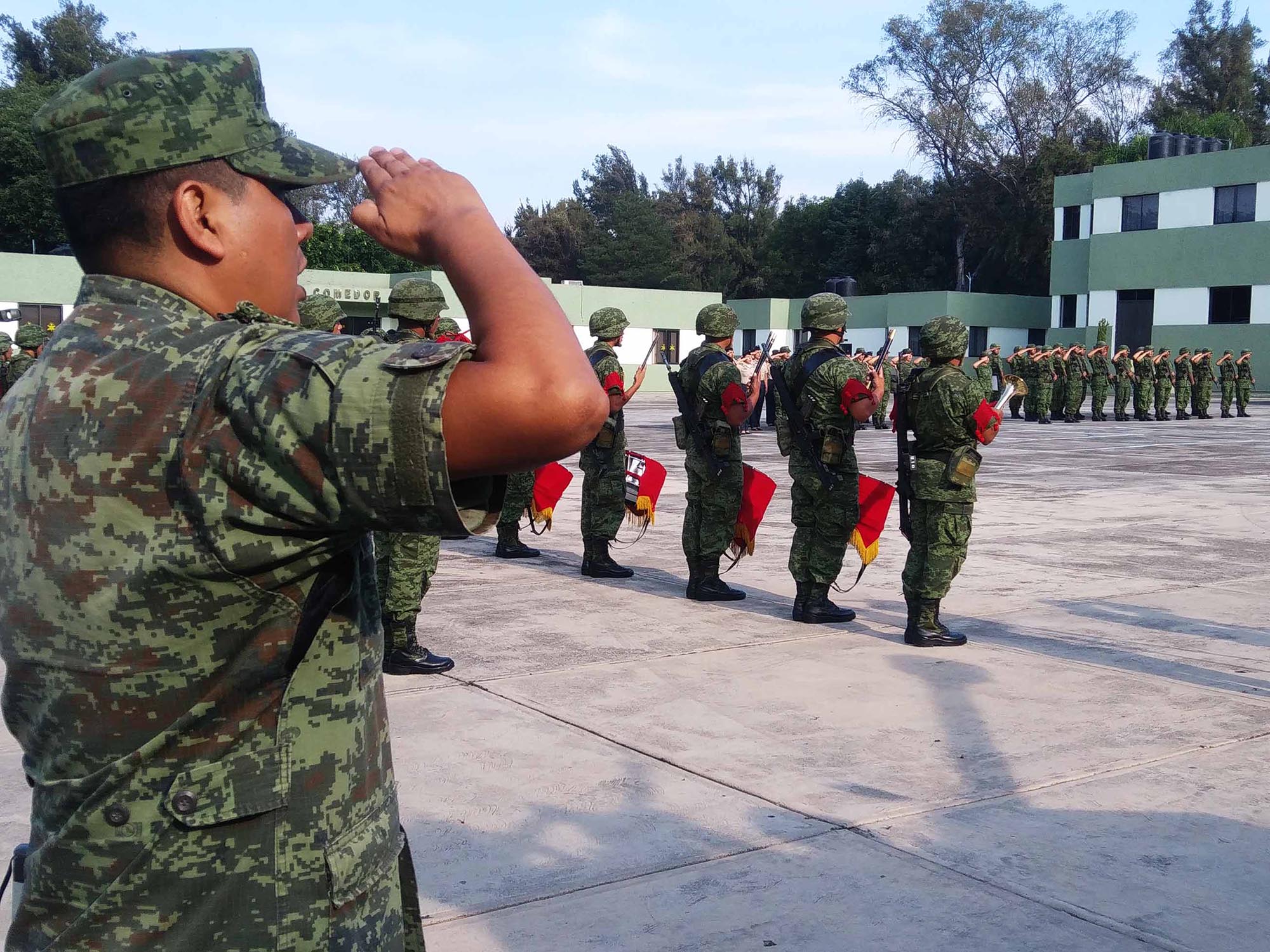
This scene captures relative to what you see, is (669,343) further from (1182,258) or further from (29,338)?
(29,338)

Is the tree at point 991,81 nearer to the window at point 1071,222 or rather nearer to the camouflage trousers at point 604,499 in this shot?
the window at point 1071,222

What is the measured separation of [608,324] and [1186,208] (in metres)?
36.8

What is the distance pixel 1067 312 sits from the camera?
1838 inches

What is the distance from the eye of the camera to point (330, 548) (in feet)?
4.37

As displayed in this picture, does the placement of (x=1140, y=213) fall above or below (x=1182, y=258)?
above

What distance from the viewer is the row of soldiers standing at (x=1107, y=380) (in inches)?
1096

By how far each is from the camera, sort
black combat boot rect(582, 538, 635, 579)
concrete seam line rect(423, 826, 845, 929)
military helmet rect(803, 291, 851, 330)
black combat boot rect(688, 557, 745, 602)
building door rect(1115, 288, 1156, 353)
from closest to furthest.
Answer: concrete seam line rect(423, 826, 845, 929) < military helmet rect(803, 291, 851, 330) < black combat boot rect(688, 557, 745, 602) < black combat boot rect(582, 538, 635, 579) < building door rect(1115, 288, 1156, 353)

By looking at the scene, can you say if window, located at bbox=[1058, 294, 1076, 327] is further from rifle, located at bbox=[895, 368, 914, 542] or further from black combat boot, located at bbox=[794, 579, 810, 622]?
black combat boot, located at bbox=[794, 579, 810, 622]

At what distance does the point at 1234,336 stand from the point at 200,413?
4326 cm

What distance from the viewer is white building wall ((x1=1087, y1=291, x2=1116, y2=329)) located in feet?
142

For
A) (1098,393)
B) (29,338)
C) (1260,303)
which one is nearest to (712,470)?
(29,338)

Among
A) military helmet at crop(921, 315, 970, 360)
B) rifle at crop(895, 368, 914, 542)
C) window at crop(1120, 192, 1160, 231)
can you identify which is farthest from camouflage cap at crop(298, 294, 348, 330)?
window at crop(1120, 192, 1160, 231)

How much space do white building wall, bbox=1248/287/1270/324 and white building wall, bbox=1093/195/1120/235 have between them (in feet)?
16.4

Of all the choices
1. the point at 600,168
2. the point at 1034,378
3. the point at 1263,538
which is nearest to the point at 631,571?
the point at 1263,538
